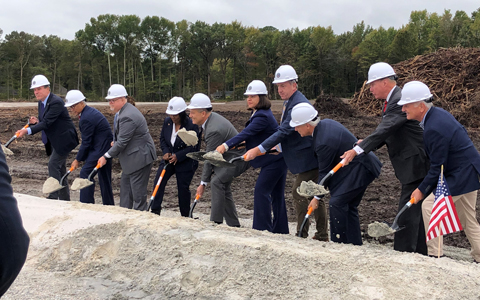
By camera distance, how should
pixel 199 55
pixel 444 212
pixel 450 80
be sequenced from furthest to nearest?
1. pixel 199 55
2. pixel 450 80
3. pixel 444 212

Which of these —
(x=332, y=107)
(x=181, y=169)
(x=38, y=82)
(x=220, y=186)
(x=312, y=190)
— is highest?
(x=38, y=82)

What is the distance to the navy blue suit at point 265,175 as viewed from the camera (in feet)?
16.8

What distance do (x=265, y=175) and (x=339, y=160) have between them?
39.1 inches

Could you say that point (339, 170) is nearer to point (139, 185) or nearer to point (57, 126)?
Result: point (139, 185)

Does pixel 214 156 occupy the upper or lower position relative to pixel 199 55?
lower

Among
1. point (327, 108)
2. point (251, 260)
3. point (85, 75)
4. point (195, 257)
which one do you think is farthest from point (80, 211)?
point (85, 75)

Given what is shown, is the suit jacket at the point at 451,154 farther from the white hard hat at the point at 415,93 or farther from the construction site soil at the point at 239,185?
the construction site soil at the point at 239,185

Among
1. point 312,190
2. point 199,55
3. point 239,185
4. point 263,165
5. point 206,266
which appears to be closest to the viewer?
point 206,266

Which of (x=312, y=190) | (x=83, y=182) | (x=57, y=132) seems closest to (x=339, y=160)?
(x=312, y=190)

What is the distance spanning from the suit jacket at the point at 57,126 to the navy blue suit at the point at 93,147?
60cm

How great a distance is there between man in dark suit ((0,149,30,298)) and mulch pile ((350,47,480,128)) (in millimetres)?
17661

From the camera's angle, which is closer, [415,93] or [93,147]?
[415,93]

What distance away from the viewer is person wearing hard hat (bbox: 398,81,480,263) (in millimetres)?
3797

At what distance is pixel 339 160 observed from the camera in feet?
14.7
